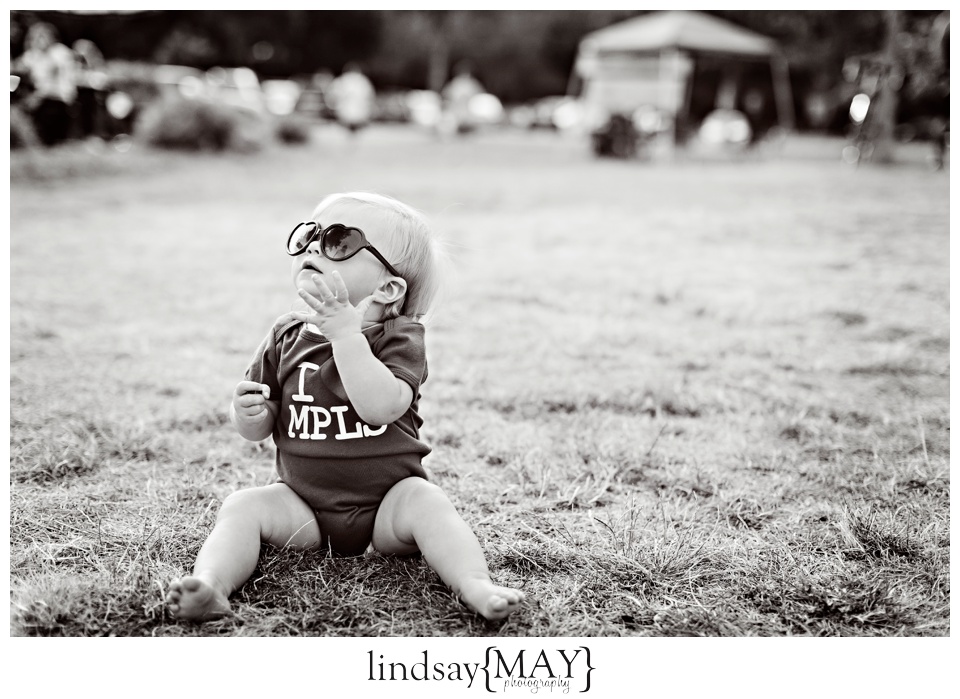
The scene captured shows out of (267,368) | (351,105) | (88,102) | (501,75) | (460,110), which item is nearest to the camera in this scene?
(267,368)

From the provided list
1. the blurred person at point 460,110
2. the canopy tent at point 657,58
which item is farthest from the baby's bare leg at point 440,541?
the blurred person at point 460,110

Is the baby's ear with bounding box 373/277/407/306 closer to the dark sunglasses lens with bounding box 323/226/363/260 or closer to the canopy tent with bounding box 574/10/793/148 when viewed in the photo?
the dark sunglasses lens with bounding box 323/226/363/260

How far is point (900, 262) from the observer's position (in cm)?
561

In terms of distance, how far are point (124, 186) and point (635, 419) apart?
736cm

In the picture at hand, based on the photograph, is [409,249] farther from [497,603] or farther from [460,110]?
[460,110]

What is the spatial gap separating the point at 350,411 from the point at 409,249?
14.2 inches

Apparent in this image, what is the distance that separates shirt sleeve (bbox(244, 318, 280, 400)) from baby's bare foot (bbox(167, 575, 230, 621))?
463 millimetres

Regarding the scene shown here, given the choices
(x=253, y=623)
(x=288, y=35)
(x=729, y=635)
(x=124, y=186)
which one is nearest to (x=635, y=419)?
(x=729, y=635)

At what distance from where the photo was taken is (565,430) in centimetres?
273
